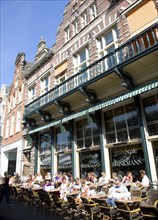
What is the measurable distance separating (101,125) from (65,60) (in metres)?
6.54

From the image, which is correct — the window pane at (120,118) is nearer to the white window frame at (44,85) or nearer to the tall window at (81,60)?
the tall window at (81,60)

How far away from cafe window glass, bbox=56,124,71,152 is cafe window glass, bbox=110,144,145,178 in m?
3.46

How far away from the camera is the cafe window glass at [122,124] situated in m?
8.54

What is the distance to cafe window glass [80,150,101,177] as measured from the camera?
9.66 meters

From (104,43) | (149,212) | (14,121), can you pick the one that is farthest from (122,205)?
(14,121)

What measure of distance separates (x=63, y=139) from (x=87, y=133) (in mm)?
2267

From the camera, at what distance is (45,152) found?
45.2 ft

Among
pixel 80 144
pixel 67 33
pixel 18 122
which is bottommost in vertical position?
pixel 80 144

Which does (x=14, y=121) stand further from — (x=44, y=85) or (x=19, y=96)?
(x=44, y=85)

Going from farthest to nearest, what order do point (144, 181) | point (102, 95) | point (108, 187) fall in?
1. point (102, 95)
2. point (108, 187)
3. point (144, 181)

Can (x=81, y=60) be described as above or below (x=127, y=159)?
above

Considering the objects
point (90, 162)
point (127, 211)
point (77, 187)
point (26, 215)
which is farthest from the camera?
point (90, 162)

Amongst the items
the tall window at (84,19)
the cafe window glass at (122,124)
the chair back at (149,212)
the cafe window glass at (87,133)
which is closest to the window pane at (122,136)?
the cafe window glass at (122,124)

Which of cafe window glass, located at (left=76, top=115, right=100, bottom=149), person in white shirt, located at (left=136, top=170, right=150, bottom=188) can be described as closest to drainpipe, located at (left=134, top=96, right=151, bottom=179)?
person in white shirt, located at (left=136, top=170, right=150, bottom=188)
